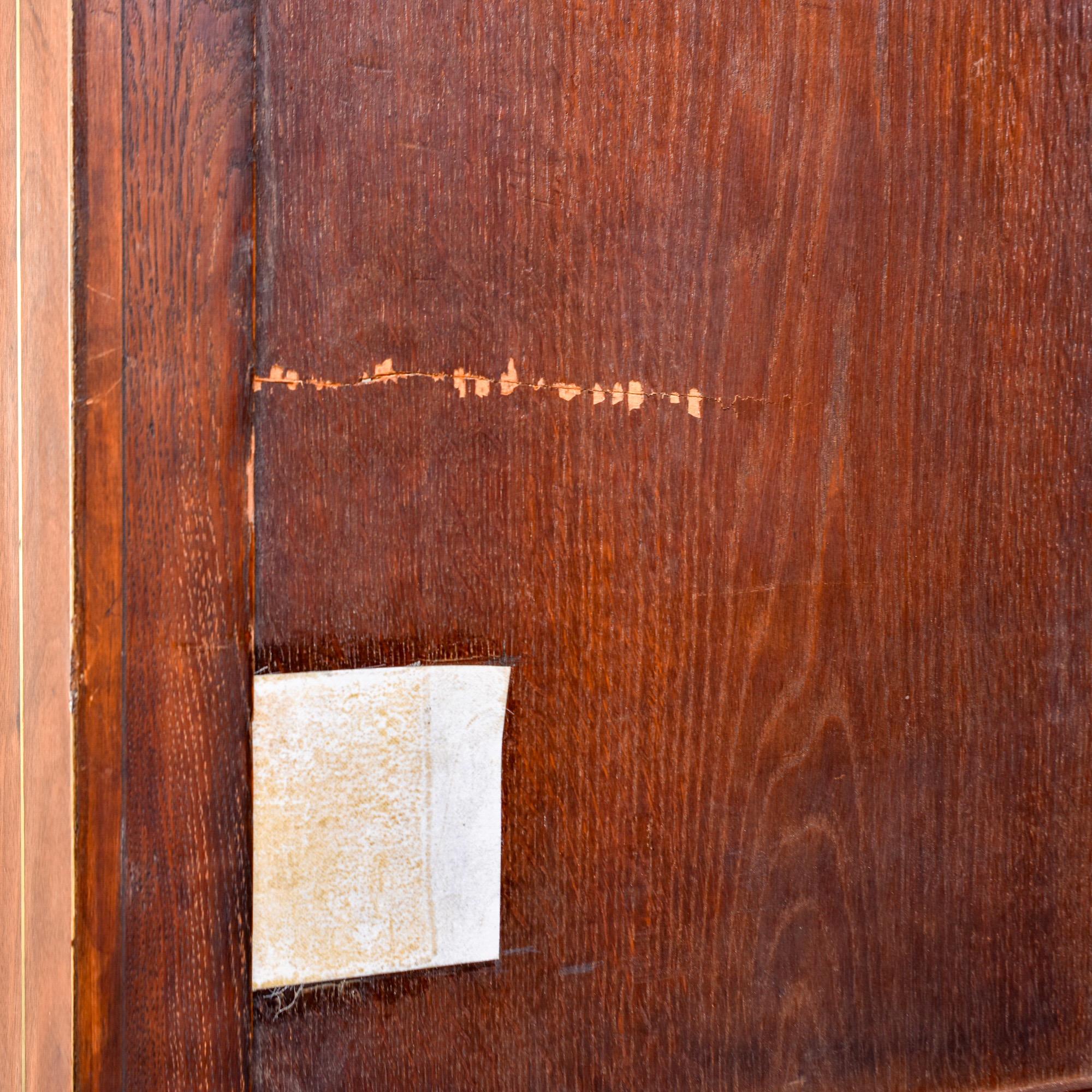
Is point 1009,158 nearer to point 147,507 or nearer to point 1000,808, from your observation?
point 1000,808

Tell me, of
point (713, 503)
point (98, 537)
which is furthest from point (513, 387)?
point (98, 537)

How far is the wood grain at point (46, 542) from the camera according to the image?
557mm

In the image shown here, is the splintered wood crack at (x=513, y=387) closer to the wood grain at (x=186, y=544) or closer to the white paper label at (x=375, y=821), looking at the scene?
the wood grain at (x=186, y=544)

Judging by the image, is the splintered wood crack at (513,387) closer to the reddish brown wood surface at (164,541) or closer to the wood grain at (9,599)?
the reddish brown wood surface at (164,541)

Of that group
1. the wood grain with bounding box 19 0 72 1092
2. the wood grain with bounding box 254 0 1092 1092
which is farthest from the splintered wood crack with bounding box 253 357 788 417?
the wood grain with bounding box 19 0 72 1092

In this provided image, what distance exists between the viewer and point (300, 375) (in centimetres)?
61

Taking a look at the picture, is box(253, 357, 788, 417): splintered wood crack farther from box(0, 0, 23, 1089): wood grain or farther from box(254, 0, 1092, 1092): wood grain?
box(0, 0, 23, 1089): wood grain

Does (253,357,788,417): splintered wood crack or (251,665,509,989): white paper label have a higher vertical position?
(253,357,788,417): splintered wood crack

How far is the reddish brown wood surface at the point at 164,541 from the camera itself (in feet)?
1.85

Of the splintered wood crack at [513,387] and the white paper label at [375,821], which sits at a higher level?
the splintered wood crack at [513,387]

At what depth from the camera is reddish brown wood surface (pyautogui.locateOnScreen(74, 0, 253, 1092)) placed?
564mm

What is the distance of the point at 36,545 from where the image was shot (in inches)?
22.6

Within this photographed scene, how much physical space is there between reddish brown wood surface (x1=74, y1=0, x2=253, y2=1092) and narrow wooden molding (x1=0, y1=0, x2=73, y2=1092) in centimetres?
1

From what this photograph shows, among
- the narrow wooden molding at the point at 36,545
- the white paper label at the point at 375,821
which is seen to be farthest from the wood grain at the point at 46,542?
the white paper label at the point at 375,821
